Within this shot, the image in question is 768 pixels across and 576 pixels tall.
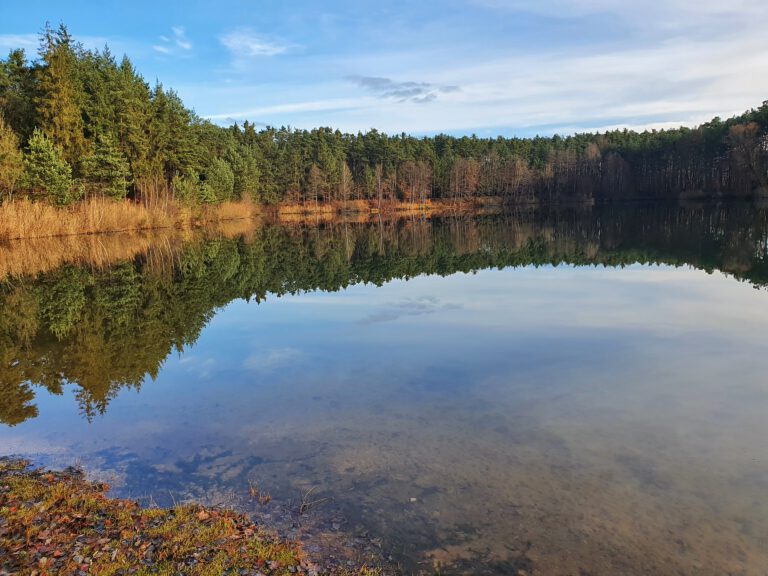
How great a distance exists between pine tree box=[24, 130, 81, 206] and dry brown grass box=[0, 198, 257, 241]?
3.21ft

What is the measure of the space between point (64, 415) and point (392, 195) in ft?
329

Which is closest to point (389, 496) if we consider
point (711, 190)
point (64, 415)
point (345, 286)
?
point (64, 415)

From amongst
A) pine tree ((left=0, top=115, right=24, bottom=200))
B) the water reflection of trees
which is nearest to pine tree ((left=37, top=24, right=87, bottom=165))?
pine tree ((left=0, top=115, right=24, bottom=200))

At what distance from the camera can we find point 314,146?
104m

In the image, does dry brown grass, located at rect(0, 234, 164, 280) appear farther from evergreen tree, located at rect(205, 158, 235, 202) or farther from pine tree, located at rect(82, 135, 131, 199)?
evergreen tree, located at rect(205, 158, 235, 202)

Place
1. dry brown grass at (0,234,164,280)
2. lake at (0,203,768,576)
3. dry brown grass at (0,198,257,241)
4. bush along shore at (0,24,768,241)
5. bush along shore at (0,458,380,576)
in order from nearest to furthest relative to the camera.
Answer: bush along shore at (0,458,380,576) → lake at (0,203,768,576) → dry brown grass at (0,234,164,280) → dry brown grass at (0,198,257,241) → bush along shore at (0,24,768,241)

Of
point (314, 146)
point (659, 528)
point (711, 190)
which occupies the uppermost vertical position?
point (314, 146)

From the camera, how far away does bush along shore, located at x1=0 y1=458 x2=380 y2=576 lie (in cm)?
455

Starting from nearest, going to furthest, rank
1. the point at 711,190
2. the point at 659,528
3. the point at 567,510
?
the point at 659,528 < the point at 567,510 < the point at 711,190

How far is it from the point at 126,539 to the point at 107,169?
48500mm

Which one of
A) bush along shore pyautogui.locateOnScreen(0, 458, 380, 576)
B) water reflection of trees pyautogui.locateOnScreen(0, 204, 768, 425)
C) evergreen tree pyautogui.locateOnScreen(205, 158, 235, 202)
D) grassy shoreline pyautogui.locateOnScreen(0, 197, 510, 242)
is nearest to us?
bush along shore pyautogui.locateOnScreen(0, 458, 380, 576)

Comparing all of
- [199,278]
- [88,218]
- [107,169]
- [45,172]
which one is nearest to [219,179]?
[107,169]

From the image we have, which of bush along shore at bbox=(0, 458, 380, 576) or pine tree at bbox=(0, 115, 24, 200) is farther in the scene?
pine tree at bbox=(0, 115, 24, 200)

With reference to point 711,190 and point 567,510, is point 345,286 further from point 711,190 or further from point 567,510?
point 711,190
